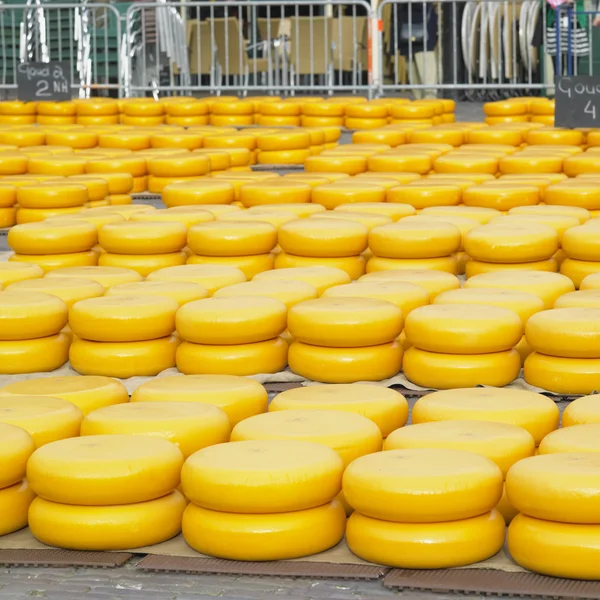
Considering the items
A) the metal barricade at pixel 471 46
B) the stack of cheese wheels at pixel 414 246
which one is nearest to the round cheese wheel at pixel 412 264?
the stack of cheese wheels at pixel 414 246

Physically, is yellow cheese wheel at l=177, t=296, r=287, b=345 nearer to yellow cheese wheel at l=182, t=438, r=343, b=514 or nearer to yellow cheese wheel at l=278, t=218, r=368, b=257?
yellow cheese wheel at l=278, t=218, r=368, b=257

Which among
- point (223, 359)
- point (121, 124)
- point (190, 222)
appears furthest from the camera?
point (121, 124)

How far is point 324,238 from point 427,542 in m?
2.66

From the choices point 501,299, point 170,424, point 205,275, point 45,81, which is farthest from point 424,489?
point 45,81

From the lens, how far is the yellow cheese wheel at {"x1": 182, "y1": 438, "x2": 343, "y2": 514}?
9.66 ft

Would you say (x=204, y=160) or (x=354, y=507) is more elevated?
(x=204, y=160)

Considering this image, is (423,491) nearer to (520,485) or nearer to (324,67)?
(520,485)

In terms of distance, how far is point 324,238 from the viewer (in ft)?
17.6

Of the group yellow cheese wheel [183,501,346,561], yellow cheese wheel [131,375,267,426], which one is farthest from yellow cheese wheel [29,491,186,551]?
yellow cheese wheel [131,375,267,426]

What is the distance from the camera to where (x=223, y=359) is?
442 centimetres

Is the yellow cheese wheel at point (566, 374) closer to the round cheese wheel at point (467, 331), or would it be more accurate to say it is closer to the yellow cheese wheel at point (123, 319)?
the round cheese wheel at point (467, 331)

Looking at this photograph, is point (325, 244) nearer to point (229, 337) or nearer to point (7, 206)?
point (229, 337)

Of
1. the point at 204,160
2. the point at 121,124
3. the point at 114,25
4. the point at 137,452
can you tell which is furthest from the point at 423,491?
the point at 114,25

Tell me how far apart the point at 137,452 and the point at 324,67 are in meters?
10.4
